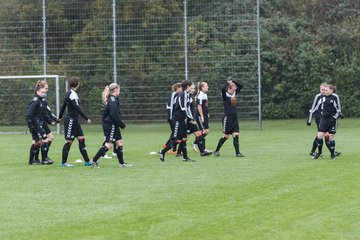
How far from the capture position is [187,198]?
12.9 m

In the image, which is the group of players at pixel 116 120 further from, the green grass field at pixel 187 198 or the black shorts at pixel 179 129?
the green grass field at pixel 187 198

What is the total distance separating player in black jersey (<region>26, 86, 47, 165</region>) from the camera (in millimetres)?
19625

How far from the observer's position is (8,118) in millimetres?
37281

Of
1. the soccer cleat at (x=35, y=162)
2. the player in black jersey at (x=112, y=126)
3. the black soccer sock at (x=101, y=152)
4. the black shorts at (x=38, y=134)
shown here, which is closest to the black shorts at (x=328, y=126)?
the player in black jersey at (x=112, y=126)

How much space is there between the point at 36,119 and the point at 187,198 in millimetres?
7730

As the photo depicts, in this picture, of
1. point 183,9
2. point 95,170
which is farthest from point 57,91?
point 95,170

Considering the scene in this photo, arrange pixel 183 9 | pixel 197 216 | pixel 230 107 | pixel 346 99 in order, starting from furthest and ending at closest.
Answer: pixel 346 99
pixel 183 9
pixel 230 107
pixel 197 216

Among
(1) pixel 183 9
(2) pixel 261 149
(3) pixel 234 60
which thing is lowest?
(2) pixel 261 149

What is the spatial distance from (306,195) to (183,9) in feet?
84.0

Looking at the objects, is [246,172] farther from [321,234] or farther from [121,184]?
[321,234]

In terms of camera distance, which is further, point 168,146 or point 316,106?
point 316,106

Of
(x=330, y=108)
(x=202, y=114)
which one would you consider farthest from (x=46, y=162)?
(x=330, y=108)

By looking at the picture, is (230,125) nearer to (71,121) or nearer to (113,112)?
(113,112)

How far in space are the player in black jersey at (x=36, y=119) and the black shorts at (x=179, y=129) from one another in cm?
309
